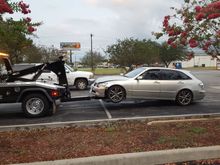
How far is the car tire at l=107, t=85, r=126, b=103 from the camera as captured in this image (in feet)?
41.5

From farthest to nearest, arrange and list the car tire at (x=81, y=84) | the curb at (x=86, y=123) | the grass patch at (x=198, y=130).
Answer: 1. the car tire at (x=81, y=84)
2. the curb at (x=86, y=123)
3. the grass patch at (x=198, y=130)

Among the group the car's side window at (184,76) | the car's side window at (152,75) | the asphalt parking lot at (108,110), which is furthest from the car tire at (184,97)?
the car's side window at (152,75)

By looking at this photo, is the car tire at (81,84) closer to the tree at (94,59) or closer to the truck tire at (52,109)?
the truck tire at (52,109)

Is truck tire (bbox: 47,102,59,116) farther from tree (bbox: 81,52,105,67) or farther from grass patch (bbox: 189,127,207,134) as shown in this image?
tree (bbox: 81,52,105,67)

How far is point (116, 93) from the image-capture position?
41.7 ft

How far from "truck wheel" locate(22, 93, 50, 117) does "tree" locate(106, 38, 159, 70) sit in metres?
20.5

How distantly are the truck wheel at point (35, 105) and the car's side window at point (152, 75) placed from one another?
3.93m

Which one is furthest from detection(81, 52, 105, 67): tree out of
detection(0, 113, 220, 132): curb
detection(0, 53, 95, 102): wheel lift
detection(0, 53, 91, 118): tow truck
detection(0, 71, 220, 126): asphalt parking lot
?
detection(0, 113, 220, 132): curb

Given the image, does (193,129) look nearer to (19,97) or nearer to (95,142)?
(95,142)

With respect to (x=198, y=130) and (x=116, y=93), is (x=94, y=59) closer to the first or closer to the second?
(x=116, y=93)

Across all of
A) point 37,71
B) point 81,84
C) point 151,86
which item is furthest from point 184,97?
point 81,84

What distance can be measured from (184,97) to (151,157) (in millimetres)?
8197

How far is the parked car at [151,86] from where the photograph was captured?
1270 cm

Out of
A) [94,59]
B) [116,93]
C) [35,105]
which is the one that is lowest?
[35,105]
